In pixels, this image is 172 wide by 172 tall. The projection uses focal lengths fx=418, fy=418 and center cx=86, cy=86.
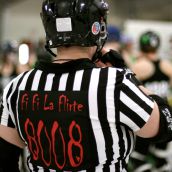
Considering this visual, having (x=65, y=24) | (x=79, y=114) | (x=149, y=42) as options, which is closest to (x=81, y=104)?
(x=79, y=114)

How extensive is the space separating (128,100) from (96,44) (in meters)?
0.24

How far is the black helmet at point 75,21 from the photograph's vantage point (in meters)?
1.38

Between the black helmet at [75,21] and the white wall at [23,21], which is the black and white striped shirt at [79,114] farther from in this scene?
the white wall at [23,21]

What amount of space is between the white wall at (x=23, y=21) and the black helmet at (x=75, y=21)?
10003mm

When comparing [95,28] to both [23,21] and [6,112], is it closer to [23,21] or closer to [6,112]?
[6,112]

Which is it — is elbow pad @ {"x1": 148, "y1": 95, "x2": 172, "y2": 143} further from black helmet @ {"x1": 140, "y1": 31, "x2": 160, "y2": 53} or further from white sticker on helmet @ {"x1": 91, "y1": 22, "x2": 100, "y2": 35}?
black helmet @ {"x1": 140, "y1": 31, "x2": 160, "y2": 53}

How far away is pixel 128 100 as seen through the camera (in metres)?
1.32

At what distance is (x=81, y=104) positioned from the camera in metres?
1.35

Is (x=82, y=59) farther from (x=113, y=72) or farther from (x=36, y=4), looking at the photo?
(x=36, y=4)

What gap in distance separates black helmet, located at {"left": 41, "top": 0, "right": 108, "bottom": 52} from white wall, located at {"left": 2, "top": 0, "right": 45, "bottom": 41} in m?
10.0

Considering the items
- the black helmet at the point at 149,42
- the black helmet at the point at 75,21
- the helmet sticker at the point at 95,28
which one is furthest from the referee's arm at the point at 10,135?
the black helmet at the point at 149,42

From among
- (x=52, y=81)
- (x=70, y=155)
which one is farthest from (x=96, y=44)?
(x=70, y=155)

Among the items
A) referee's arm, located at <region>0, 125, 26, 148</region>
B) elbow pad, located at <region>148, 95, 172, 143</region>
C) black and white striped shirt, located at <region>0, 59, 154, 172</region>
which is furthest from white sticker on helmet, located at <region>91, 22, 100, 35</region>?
referee's arm, located at <region>0, 125, 26, 148</region>

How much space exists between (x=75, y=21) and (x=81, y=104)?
274 millimetres
